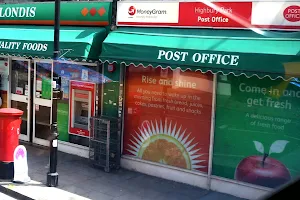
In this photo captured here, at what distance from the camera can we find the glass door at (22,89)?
10172mm

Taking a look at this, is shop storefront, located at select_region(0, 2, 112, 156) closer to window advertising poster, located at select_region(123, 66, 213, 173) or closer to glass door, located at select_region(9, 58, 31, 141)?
glass door, located at select_region(9, 58, 31, 141)

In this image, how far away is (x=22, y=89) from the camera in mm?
10344

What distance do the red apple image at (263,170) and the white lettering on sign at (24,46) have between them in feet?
15.9

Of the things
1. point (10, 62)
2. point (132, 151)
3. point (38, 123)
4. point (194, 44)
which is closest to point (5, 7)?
point (10, 62)

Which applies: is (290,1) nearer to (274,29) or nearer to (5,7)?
(274,29)

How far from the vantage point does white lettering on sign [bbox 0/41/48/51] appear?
28.0 ft

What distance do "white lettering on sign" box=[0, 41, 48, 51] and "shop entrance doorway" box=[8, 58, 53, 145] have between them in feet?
2.94

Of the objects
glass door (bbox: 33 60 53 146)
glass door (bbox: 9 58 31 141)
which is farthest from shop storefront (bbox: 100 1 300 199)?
glass door (bbox: 9 58 31 141)

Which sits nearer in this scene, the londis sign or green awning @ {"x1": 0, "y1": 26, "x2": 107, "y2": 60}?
green awning @ {"x1": 0, "y1": 26, "x2": 107, "y2": 60}

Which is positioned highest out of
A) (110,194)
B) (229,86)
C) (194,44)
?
(194,44)

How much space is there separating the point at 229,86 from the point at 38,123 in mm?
5436

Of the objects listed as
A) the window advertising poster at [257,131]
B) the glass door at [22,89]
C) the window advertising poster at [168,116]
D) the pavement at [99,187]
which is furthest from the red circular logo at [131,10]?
the glass door at [22,89]

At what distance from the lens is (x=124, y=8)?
26.5 feet

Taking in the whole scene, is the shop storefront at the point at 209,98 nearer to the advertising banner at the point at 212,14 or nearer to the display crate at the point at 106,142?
the advertising banner at the point at 212,14
